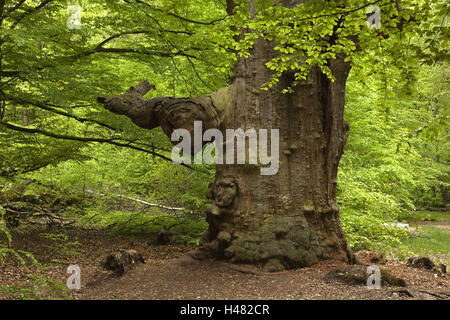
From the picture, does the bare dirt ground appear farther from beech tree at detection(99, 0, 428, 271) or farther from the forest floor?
beech tree at detection(99, 0, 428, 271)

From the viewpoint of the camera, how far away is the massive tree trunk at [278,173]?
4.95 metres

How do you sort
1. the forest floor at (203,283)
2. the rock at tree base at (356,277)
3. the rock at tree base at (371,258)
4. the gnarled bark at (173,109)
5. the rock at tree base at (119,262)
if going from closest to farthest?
the forest floor at (203,283) < the rock at tree base at (356,277) < the rock at tree base at (119,262) < the gnarled bark at (173,109) < the rock at tree base at (371,258)

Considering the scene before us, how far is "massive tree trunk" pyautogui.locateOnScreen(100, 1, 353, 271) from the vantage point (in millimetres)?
4953

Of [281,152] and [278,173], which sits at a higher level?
[281,152]

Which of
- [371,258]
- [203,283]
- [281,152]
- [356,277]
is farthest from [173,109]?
[371,258]

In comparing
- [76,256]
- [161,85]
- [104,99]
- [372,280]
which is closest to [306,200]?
[372,280]

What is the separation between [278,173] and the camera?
16.8ft

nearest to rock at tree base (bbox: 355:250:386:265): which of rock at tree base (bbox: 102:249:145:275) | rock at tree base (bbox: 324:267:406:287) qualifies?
rock at tree base (bbox: 324:267:406:287)

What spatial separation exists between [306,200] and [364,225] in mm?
3544

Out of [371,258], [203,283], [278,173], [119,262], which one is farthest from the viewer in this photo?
[371,258]

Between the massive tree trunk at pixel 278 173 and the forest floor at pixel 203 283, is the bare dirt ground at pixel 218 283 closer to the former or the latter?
the forest floor at pixel 203 283

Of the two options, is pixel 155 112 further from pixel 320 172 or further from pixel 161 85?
pixel 161 85

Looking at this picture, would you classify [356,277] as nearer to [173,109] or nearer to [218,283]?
[218,283]

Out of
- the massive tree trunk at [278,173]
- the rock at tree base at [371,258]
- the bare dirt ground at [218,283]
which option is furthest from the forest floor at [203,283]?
the rock at tree base at [371,258]
